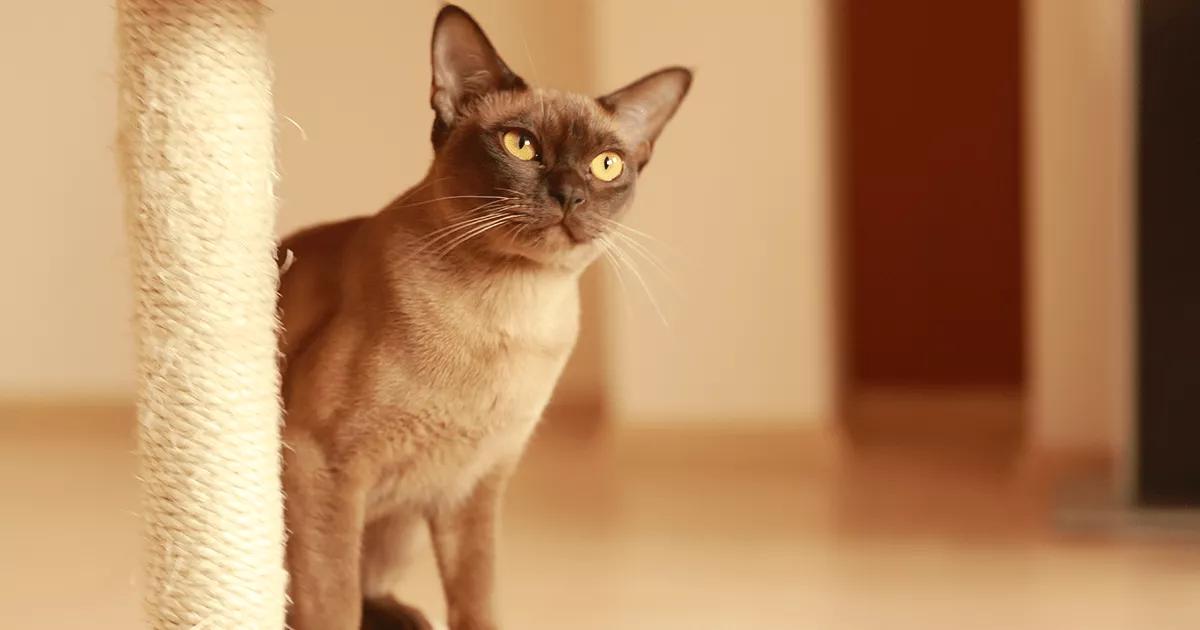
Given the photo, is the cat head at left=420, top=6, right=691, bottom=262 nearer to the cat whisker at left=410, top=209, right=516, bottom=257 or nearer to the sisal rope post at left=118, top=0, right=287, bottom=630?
the cat whisker at left=410, top=209, right=516, bottom=257

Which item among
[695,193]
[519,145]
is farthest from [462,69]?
[695,193]

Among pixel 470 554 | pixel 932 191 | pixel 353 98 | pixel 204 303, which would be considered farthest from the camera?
pixel 932 191

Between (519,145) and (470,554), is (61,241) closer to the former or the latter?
(470,554)

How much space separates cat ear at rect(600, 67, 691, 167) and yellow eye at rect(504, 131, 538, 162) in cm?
9

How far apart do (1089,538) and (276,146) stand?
141 centimetres

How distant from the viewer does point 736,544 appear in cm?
201

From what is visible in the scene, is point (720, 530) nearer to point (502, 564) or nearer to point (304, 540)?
point (502, 564)

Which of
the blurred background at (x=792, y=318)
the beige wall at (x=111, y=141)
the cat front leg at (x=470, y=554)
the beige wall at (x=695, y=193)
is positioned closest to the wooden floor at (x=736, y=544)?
the blurred background at (x=792, y=318)

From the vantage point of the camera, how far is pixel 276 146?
1.10 meters

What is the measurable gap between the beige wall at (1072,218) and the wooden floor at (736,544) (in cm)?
17

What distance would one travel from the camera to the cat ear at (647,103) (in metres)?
1.13

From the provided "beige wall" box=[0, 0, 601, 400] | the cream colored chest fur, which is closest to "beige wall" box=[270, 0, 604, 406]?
"beige wall" box=[0, 0, 601, 400]

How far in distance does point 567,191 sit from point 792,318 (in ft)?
5.08

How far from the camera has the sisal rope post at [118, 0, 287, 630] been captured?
1.03 meters
